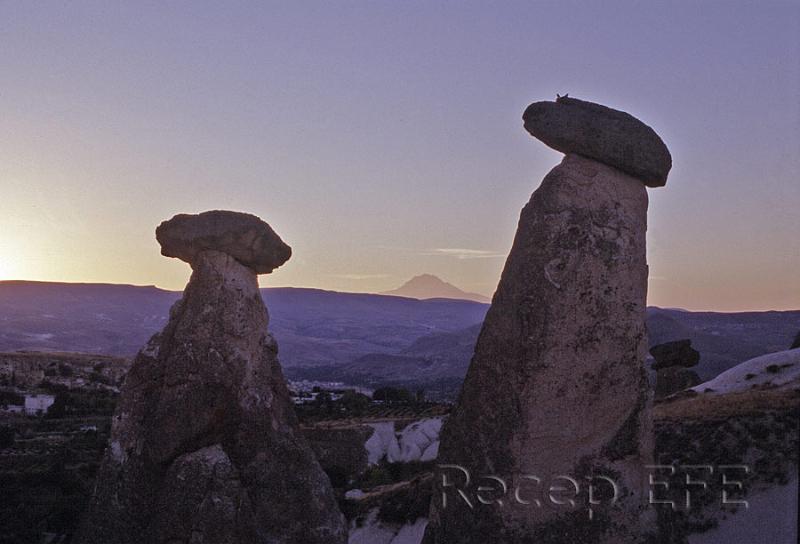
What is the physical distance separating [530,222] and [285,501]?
13.8ft

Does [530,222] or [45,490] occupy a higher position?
[530,222]

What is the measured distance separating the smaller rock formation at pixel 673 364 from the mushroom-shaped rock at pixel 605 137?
21295 mm

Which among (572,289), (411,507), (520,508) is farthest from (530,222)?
(411,507)

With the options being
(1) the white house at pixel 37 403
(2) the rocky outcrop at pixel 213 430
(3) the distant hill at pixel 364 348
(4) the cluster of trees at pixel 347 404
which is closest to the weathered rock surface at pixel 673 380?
(4) the cluster of trees at pixel 347 404

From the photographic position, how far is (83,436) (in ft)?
94.7

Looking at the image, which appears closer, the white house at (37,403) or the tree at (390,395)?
the white house at (37,403)

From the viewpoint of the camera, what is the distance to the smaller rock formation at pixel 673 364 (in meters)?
26.5

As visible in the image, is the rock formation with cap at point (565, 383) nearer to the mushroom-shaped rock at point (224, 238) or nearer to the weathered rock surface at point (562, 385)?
the weathered rock surface at point (562, 385)

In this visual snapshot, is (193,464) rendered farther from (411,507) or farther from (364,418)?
(364,418)

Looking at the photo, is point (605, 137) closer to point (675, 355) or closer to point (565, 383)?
point (565, 383)

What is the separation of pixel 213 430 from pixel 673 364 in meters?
21.6

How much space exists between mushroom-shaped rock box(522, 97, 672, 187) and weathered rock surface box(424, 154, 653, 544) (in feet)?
0.87

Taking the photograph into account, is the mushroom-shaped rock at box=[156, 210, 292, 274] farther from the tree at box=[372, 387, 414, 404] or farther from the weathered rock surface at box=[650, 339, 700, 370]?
the tree at box=[372, 387, 414, 404]

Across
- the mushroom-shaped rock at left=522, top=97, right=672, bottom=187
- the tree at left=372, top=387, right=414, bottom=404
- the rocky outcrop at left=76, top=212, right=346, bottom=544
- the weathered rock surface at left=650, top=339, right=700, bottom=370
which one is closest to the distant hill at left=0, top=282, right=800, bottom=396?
the tree at left=372, top=387, right=414, bottom=404
